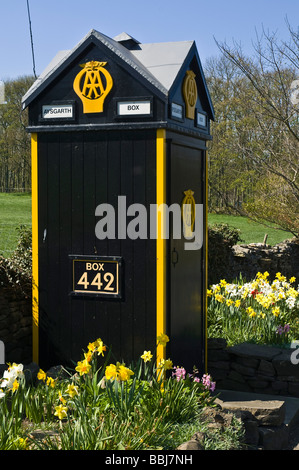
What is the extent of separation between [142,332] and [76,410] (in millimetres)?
1226

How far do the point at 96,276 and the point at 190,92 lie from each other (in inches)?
74.1

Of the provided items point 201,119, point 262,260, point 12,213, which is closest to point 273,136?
point 262,260

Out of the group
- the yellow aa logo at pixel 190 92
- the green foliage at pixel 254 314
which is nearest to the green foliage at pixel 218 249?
the green foliage at pixel 254 314

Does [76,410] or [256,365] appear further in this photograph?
[256,365]

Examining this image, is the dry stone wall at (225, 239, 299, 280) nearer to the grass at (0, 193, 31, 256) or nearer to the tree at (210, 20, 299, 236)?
the tree at (210, 20, 299, 236)

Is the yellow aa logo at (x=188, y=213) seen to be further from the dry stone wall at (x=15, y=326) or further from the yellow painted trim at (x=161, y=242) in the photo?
the dry stone wall at (x=15, y=326)

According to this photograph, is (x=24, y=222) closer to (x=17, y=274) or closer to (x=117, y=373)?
(x=17, y=274)

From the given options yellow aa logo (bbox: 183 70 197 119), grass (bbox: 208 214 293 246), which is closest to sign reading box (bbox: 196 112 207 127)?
yellow aa logo (bbox: 183 70 197 119)

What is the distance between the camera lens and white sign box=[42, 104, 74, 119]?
5.25 m

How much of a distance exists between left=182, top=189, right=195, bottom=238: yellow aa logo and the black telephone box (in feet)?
0.06

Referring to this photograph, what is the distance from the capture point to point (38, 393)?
4.37 metres

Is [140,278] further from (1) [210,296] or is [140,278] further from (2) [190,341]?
(1) [210,296]

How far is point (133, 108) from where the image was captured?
5.04m
